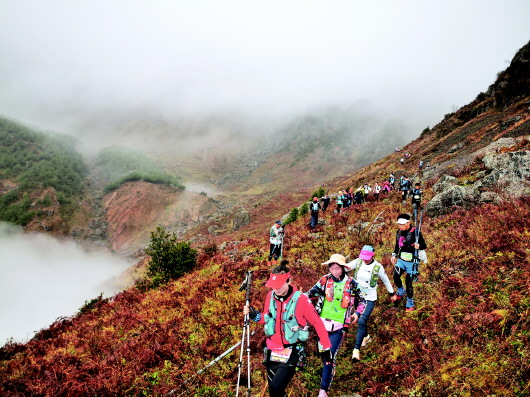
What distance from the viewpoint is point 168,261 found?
14422 millimetres

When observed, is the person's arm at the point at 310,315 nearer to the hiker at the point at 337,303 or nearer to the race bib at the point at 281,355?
the race bib at the point at 281,355

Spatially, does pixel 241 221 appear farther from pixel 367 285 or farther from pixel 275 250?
pixel 367 285

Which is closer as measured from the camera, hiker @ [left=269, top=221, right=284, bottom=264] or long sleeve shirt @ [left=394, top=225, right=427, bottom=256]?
long sleeve shirt @ [left=394, top=225, right=427, bottom=256]

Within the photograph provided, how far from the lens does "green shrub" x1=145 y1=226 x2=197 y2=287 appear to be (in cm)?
1411

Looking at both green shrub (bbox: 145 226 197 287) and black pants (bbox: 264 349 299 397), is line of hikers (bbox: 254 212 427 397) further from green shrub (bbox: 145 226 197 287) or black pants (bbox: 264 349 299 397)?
green shrub (bbox: 145 226 197 287)

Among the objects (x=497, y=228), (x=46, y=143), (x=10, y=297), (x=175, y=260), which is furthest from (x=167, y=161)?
(x=497, y=228)

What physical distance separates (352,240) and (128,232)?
283ft

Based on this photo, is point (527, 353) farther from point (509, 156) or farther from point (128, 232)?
point (128, 232)

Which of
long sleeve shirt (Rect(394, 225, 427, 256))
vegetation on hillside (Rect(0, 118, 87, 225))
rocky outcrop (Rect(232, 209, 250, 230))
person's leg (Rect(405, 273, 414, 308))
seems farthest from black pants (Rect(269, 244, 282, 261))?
vegetation on hillside (Rect(0, 118, 87, 225))

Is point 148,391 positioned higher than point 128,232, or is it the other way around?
point 128,232

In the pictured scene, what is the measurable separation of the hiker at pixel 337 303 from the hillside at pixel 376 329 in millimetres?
1097

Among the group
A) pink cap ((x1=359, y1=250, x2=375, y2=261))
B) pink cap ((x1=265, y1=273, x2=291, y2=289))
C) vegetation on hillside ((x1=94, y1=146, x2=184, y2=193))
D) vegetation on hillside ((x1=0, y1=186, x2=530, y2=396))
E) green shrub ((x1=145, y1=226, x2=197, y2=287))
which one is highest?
vegetation on hillside ((x1=94, y1=146, x2=184, y2=193))

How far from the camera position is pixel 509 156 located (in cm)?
1143

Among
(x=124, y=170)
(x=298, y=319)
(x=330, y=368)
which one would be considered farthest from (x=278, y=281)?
(x=124, y=170)
